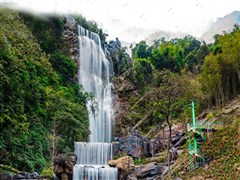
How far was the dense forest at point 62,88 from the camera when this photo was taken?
1220cm

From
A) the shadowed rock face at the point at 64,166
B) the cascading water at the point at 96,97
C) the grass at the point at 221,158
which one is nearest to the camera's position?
the grass at the point at 221,158

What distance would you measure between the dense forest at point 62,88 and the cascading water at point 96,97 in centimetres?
118

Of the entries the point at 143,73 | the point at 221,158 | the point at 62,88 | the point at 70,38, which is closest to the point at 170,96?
the point at 221,158

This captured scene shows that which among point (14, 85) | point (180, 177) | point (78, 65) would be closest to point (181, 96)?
point (180, 177)

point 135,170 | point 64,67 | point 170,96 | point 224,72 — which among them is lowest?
point 135,170

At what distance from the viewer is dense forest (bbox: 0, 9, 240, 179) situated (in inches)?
480

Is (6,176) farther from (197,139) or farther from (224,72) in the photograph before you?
(224,72)

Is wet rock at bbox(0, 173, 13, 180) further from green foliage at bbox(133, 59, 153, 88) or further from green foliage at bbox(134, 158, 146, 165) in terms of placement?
green foliage at bbox(133, 59, 153, 88)

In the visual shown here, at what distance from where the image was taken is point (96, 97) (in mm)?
33531

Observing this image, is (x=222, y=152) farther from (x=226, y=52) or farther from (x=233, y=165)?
(x=226, y=52)

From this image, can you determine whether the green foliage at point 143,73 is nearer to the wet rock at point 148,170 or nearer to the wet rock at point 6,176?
the wet rock at point 148,170

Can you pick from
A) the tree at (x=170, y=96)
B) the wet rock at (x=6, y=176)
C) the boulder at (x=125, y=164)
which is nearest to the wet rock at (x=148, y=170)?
the boulder at (x=125, y=164)

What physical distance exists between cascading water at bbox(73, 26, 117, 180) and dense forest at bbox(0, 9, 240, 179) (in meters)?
1.18

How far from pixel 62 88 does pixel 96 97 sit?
237 inches
